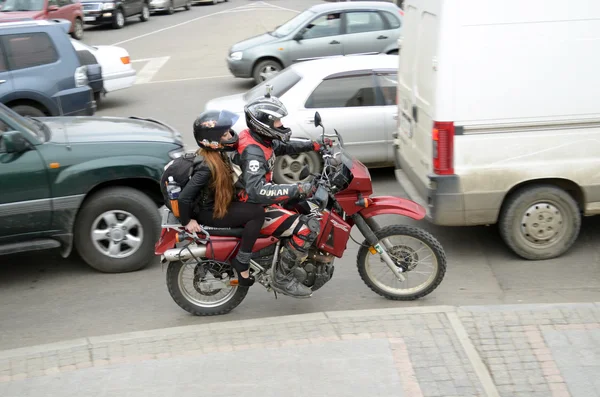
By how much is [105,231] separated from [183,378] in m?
2.49

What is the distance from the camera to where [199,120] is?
5.49 meters

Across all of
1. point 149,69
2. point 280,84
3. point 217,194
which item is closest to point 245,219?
point 217,194

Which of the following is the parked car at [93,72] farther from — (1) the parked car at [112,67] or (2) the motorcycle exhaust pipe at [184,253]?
(2) the motorcycle exhaust pipe at [184,253]

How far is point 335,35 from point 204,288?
993 centimetres

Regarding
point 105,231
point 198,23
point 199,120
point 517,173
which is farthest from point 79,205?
point 198,23

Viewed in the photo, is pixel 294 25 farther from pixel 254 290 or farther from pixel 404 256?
pixel 404 256

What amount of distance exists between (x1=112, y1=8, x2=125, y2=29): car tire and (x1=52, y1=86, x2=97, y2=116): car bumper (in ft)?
49.6

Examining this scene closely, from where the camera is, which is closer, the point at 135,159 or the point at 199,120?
the point at 199,120

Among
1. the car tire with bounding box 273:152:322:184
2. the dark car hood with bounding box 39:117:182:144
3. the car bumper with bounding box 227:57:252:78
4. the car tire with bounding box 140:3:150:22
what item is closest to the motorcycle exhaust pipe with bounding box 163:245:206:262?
the dark car hood with bounding box 39:117:182:144

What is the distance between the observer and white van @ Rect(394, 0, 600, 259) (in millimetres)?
6328

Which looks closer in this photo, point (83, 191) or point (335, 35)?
point (83, 191)

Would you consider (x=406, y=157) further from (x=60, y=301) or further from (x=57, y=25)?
(x=57, y=25)

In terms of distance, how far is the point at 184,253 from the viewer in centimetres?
573

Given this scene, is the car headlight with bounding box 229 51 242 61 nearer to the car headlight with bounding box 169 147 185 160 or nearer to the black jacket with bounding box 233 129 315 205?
the car headlight with bounding box 169 147 185 160
